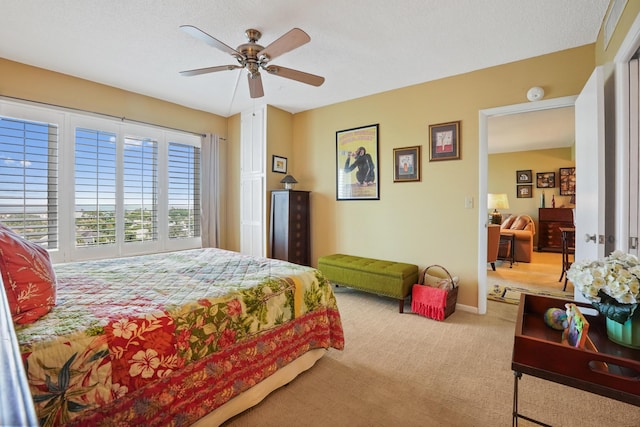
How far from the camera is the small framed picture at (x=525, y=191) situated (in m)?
7.49

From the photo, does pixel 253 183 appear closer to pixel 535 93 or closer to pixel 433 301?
pixel 433 301

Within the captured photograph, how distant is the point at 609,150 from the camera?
217 cm

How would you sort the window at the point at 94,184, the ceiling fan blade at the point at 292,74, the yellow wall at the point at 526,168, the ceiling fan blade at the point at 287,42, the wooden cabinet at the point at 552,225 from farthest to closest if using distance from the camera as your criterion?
the yellow wall at the point at 526,168, the wooden cabinet at the point at 552,225, the window at the point at 94,184, the ceiling fan blade at the point at 292,74, the ceiling fan blade at the point at 287,42

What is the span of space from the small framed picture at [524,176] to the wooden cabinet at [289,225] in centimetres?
619

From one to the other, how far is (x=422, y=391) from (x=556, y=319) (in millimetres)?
907

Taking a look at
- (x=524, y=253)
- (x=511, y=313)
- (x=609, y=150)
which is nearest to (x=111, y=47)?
(x=609, y=150)

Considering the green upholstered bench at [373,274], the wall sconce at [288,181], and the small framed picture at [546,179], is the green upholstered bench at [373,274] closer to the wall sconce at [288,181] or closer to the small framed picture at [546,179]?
the wall sconce at [288,181]

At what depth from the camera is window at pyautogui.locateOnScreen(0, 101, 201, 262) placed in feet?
9.96

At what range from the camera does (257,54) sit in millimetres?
2322

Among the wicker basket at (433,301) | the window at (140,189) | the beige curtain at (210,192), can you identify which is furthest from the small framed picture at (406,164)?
the window at (140,189)

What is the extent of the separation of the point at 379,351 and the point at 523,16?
2.81m

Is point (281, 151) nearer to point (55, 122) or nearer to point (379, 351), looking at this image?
point (55, 122)

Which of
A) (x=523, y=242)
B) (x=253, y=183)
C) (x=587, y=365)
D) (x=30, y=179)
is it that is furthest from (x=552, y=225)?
(x=30, y=179)

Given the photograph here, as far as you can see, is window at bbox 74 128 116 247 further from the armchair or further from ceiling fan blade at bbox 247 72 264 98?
the armchair
